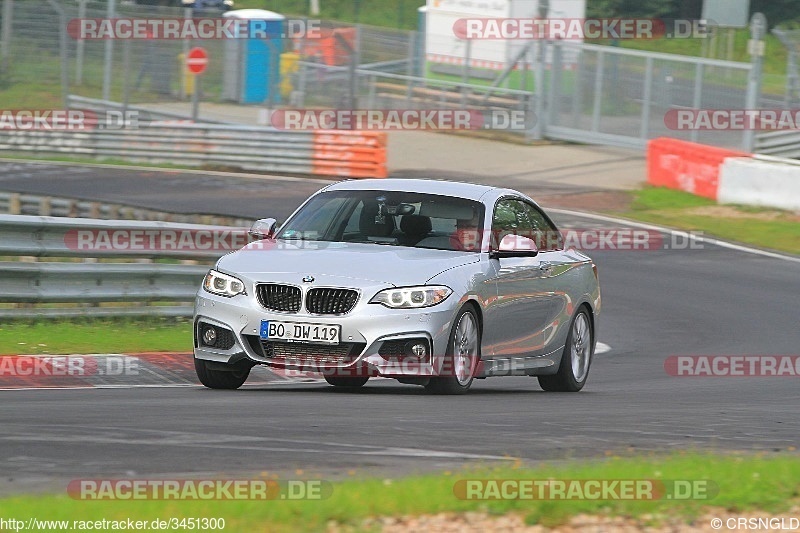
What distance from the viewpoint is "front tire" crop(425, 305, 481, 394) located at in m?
10.1

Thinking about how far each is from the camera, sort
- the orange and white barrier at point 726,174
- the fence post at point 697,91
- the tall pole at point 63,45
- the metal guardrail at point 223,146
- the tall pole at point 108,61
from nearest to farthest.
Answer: the orange and white barrier at point 726,174 → the metal guardrail at point 223,146 → the fence post at point 697,91 → the tall pole at point 63,45 → the tall pole at point 108,61

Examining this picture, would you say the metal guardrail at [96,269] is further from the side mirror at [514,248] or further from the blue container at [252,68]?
the blue container at [252,68]

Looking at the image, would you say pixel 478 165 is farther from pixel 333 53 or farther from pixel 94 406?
pixel 94 406

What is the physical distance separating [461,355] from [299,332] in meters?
1.14

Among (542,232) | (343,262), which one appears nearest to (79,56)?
(542,232)

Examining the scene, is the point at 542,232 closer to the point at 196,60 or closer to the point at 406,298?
the point at 406,298

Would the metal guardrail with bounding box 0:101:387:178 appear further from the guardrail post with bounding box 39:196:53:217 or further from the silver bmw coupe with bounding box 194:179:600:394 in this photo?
the silver bmw coupe with bounding box 194:179:600:394

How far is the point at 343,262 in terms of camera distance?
33.1 ft

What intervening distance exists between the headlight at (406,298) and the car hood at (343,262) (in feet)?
0.18

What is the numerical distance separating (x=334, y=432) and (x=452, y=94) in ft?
102

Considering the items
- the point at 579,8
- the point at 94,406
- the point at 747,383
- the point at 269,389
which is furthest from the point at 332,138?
the point at 94,406

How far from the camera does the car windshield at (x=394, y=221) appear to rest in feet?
35.5

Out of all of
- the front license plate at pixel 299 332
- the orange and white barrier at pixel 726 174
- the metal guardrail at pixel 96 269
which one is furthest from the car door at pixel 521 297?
the orange and white barrier at pixel 726 174

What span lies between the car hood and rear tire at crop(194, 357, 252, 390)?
685mm
